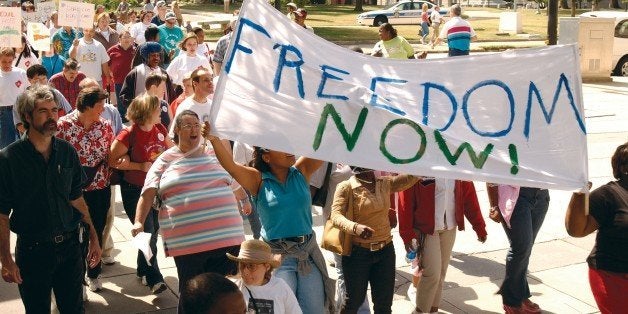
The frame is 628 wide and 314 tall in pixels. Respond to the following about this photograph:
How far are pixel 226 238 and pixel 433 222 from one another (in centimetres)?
148

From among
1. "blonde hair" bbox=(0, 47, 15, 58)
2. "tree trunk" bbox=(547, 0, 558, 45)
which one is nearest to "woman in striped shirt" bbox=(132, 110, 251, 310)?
"blonde hair" bbox=(0, 47, 15, 58)

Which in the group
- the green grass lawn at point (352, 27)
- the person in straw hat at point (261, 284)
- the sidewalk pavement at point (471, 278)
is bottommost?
the green grass lawn at point (352, 27)

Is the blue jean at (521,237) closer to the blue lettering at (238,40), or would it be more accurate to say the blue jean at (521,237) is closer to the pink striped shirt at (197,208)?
the pink striped shirt at (197,208)

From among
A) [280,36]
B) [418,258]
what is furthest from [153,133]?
[280,36]

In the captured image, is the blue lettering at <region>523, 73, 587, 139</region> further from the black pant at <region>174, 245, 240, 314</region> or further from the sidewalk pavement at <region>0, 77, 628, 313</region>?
the sidewalk pavement at <region>0, 77, 628, 313</region>

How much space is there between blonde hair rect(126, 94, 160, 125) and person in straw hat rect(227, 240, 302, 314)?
2481 mm

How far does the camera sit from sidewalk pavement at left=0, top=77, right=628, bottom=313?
22.6 feet

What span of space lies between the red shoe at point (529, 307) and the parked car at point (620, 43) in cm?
1658

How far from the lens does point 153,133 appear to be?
6.94 meters

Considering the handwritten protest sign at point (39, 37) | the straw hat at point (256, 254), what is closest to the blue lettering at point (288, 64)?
the straw hat at point (256, 254)

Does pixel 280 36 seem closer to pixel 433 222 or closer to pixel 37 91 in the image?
pixel 37 91

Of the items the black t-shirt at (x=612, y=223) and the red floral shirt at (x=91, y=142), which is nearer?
the black t-shirt at (x=612, y=223)

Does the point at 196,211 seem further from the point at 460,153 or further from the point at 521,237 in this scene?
the point at 521,237

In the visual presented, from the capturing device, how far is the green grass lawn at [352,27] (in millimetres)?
34875
